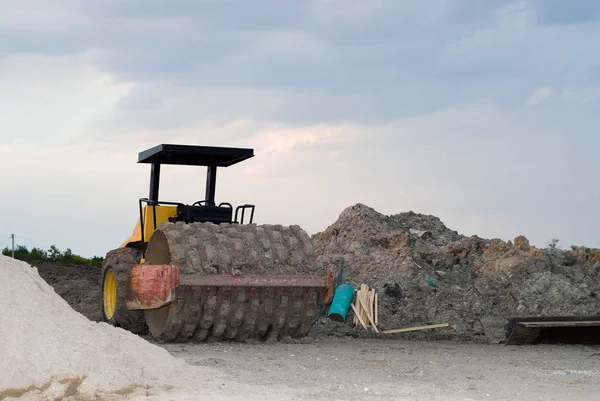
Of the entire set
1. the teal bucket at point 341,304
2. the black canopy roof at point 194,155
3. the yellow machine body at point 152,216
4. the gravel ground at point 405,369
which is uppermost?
the black canopy roof at point 194,155

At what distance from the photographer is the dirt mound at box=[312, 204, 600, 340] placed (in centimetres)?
1650

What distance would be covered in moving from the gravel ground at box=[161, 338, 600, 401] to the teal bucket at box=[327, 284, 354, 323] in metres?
2.01

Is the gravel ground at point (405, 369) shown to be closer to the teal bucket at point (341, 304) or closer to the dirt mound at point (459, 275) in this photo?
the teal bucket at point (341, 304)

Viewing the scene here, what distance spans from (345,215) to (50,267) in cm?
780

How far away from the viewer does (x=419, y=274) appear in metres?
18.3

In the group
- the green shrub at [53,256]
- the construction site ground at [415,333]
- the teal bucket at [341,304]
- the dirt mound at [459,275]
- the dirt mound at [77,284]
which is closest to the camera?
the construction site ground at [415,333]

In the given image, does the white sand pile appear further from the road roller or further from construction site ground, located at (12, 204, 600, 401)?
the road roller

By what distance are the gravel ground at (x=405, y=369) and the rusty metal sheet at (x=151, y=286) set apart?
648 mm

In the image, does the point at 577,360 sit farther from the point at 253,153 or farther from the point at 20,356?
the point at 20,356

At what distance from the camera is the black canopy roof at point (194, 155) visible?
12437 mm

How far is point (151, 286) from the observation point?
1128 centimetres

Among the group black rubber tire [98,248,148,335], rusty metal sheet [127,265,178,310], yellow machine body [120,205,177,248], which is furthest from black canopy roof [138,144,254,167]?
rusty metal sheet [127,265,178,310]

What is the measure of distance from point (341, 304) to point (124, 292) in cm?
456

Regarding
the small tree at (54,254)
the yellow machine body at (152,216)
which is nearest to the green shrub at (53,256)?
the small tree at (54,254)
